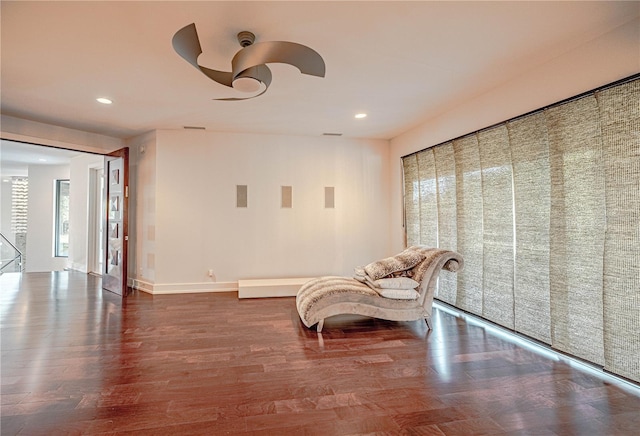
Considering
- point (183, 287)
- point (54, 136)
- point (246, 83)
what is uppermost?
point (54, 136)

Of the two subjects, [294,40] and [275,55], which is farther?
[294,40]

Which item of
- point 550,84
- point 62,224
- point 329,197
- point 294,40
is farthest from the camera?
point 62,224

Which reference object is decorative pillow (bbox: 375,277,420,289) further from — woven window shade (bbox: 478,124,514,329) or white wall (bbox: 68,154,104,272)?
white wall (bbox: 68,154,104,272)

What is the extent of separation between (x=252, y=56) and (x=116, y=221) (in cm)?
429

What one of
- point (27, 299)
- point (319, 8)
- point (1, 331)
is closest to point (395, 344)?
point (319, 8)

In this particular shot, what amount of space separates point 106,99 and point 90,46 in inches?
52.5

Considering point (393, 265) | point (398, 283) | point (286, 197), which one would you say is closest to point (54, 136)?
point (286, 197)

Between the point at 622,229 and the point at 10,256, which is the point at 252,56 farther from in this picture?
the point at 10,256

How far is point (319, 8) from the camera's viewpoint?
6.92 ft

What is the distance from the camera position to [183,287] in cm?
507

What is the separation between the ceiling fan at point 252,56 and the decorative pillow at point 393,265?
216 cm

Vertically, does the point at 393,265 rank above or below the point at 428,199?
below

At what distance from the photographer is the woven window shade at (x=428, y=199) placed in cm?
455

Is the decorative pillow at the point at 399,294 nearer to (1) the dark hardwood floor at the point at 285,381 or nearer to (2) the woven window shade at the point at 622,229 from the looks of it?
(1) the dark hardwood floor at the point at 285,381
